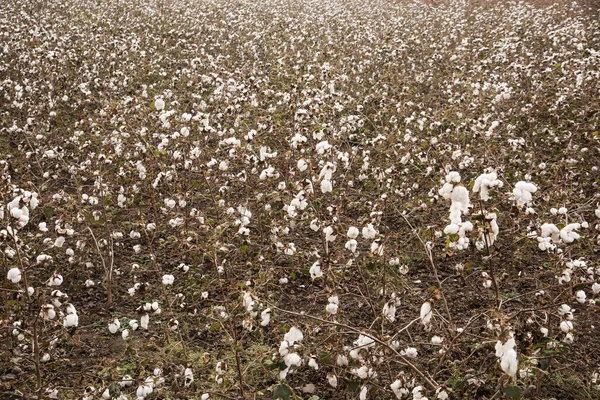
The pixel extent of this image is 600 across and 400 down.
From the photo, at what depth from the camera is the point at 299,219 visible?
562 cm

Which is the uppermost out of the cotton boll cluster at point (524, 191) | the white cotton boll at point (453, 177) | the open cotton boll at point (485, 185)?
the white cotton boll at point (453, 177)

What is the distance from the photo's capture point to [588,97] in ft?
23.4

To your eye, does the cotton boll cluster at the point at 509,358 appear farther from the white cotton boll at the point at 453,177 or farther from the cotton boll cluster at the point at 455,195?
the white cotton boll at the point at 453,177

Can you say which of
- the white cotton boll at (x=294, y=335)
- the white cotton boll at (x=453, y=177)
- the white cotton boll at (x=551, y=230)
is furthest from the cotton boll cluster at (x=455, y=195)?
the white cotton boll at (x=294, y=335)

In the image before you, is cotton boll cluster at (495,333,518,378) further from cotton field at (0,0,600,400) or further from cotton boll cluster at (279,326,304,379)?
cotton boll cluster at (279,326,304,379)

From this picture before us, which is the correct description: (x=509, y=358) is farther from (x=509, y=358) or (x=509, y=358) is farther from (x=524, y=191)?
(x=524, y=191)

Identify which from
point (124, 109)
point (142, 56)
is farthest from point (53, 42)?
point (124, 109)

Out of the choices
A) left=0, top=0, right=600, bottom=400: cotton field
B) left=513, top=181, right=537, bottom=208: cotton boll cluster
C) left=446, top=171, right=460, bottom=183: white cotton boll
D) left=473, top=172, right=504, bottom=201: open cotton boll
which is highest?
left=446, top=171, right=460, bottom=183: white cotton boll

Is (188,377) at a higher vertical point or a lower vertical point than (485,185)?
lower

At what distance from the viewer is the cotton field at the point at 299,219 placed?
3.12 metres

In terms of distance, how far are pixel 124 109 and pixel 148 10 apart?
33.1ft

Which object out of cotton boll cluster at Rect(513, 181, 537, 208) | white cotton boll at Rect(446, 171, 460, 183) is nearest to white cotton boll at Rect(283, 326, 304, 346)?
white cotton boll at Rect(446, 171, 460, 183)

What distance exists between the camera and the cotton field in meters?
3.12

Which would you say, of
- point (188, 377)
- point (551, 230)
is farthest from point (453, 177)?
point (188, 377)
